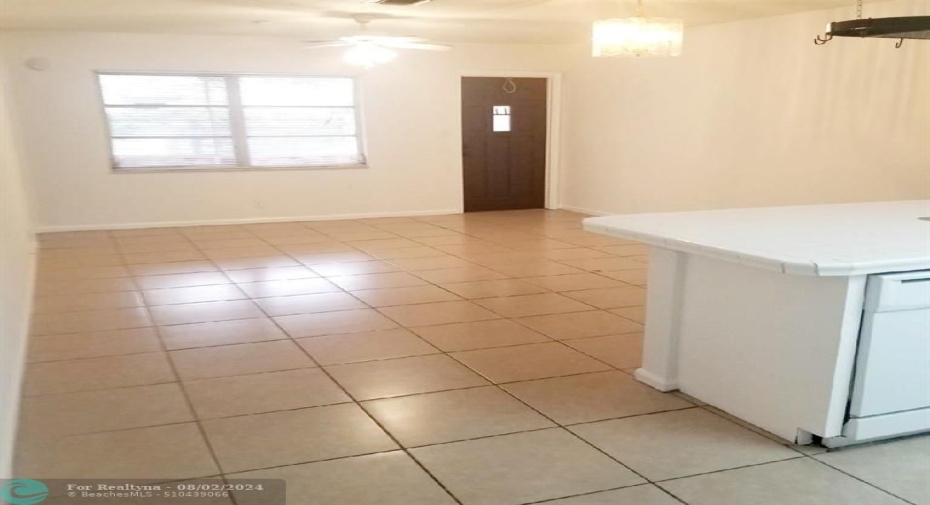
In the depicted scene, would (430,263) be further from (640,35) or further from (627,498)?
(627,498)

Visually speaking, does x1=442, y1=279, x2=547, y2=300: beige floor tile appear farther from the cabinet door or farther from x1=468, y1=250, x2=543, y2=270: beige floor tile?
the cabinet door

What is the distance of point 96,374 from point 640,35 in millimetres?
3596

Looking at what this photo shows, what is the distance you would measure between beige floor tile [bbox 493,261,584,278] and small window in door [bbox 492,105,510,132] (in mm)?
3583

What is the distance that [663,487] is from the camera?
217 cm

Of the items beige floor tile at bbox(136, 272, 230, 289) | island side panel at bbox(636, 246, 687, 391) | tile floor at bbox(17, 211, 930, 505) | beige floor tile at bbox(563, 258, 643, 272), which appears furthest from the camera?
beige floor tile at bbox(563, 258, 643, 272)

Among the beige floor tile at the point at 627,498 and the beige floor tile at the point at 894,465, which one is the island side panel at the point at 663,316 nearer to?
the beige floor tile at the point at 894,465

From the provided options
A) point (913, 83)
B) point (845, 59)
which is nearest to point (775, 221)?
point (913, 83)

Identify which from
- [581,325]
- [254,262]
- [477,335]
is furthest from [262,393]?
[254,262]

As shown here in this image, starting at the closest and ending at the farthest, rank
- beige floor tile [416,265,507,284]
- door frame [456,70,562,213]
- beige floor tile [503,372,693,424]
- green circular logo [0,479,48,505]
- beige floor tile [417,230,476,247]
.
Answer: green circular logo [0,479,48,505] < beige floor tile [503,372,693,424] < beige floor tile [416,265,507,284] < beige floor tile [417,230,476,247] < door frame [456,70,562,213]

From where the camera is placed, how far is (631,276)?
5145 mm

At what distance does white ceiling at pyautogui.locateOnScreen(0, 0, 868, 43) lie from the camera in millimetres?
5121

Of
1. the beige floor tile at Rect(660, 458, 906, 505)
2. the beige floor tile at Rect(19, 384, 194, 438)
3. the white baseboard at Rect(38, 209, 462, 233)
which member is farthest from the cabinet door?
the white baseboard at Rect(38, 209, 462, 233)

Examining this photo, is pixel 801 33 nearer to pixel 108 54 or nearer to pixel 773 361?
pixel 773 361

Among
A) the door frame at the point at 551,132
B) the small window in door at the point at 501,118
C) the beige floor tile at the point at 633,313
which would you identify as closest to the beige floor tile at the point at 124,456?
the beige floor tile at the point at 633,313
